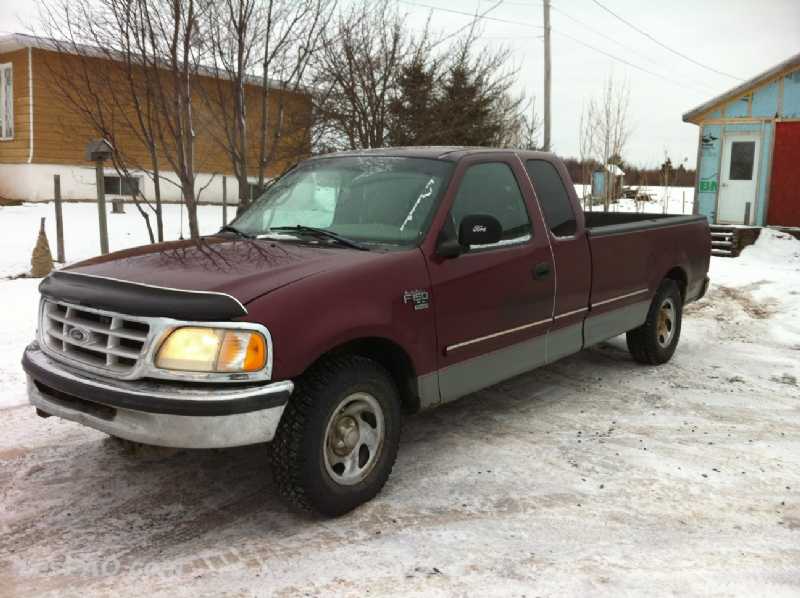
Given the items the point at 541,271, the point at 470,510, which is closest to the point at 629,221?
the point at 541,271

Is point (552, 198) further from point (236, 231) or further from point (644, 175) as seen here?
point (644, 175)

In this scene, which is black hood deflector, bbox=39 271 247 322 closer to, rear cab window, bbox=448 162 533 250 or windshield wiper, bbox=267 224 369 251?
windshield wiper, bbox=267 224 369 251

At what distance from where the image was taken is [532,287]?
15.3 ft

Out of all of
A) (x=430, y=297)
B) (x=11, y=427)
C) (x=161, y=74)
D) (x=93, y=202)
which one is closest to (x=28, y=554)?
(x=11, y=427)

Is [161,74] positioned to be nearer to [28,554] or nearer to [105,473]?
[105,473]

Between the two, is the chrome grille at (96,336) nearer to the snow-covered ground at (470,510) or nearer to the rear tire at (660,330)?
the snow-covered ground at (470,510)

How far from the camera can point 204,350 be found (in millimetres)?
3061

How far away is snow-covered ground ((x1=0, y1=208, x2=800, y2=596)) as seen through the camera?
3023mm

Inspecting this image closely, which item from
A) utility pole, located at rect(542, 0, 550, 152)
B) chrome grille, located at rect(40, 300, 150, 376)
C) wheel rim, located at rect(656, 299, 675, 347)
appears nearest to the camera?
chrome grille, located at rect(40, 300, 150, 376)

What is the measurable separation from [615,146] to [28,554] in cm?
2366

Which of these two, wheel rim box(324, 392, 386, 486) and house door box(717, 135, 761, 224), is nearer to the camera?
wheel rim box(324, 392, 386, 486)

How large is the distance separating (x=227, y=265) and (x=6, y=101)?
21693 millimetres

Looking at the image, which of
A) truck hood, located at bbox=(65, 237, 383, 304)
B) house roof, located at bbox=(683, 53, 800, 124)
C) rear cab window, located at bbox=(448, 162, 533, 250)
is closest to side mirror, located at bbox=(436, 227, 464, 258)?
rear cab window, located at bbox=(448, 162, 533, 250)

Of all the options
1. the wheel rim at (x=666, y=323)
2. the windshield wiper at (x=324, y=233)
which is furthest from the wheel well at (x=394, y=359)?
the wheel rim at (x=666, y=323)
